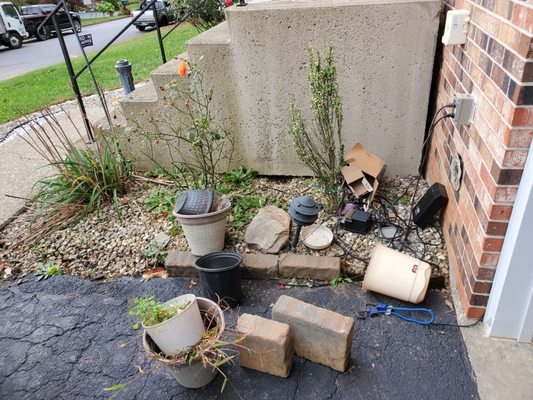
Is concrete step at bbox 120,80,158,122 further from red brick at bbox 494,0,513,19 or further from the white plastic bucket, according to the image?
red brick at bbox 494,0,513,19

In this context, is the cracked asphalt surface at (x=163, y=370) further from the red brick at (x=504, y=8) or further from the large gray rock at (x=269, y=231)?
the red brick at (x=504, y=8)

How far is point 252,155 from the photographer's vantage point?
11.1 ft

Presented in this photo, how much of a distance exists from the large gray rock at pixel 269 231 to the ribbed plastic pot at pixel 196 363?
2.35 feet

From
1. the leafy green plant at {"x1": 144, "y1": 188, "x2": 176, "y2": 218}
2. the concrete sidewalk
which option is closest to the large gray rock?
the leafy green plant at {"x1": 144, "y1": 188, "x2": 176, "y2": 218}

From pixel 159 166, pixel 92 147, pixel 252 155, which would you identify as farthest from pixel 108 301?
pixel 92 147

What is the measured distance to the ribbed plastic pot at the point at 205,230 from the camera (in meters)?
2.44

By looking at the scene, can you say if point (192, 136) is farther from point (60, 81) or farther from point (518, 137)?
point (60, 81)

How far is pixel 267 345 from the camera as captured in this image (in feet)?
5.87

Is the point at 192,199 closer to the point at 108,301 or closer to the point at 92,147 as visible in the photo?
the point at 108,301

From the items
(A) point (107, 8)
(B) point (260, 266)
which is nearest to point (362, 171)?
(B) point (260, 266)

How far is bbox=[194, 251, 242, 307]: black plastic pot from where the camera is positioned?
2.20 meters

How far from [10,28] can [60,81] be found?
8.70 meters

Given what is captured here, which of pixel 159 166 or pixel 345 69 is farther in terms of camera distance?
pixel 159 166

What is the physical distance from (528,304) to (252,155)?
7.28 ft
